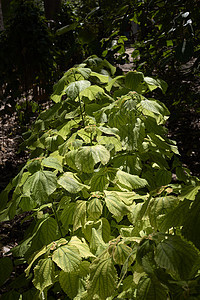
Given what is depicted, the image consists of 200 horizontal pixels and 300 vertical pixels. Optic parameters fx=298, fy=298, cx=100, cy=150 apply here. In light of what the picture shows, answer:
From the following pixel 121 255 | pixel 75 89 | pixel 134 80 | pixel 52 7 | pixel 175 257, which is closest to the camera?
pixel 175 257

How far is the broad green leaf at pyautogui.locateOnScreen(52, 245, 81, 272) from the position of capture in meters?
0.80

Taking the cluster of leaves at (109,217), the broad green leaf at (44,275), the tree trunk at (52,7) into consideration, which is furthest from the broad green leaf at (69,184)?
the tree trunk at (52,7)

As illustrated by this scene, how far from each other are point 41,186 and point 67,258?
0.71ft

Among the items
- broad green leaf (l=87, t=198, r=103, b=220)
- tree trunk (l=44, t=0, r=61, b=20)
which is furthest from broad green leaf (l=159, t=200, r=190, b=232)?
tree trunk (l=44, t=0, r=61, b=20)

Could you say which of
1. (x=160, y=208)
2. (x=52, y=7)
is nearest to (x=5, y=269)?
(x=160, y=208)

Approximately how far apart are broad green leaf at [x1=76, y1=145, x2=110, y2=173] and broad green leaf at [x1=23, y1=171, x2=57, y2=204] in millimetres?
112

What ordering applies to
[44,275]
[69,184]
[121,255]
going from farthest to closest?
Answer: [69,184]
[44,275]
[121,255]

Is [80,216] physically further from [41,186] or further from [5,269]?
[5,269]

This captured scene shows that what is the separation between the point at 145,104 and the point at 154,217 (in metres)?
0.51

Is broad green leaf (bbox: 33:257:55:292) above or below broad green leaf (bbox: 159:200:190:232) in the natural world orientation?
below

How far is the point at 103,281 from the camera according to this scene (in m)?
0.70

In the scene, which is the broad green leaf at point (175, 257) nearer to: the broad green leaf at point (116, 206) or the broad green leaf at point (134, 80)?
the broad green leaf at point (116, 206)

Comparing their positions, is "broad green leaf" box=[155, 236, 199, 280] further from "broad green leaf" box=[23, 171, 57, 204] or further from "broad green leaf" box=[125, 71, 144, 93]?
"broad green leaf" box=[125, 71, 144, 93]

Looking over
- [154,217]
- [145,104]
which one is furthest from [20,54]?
[154,217]
